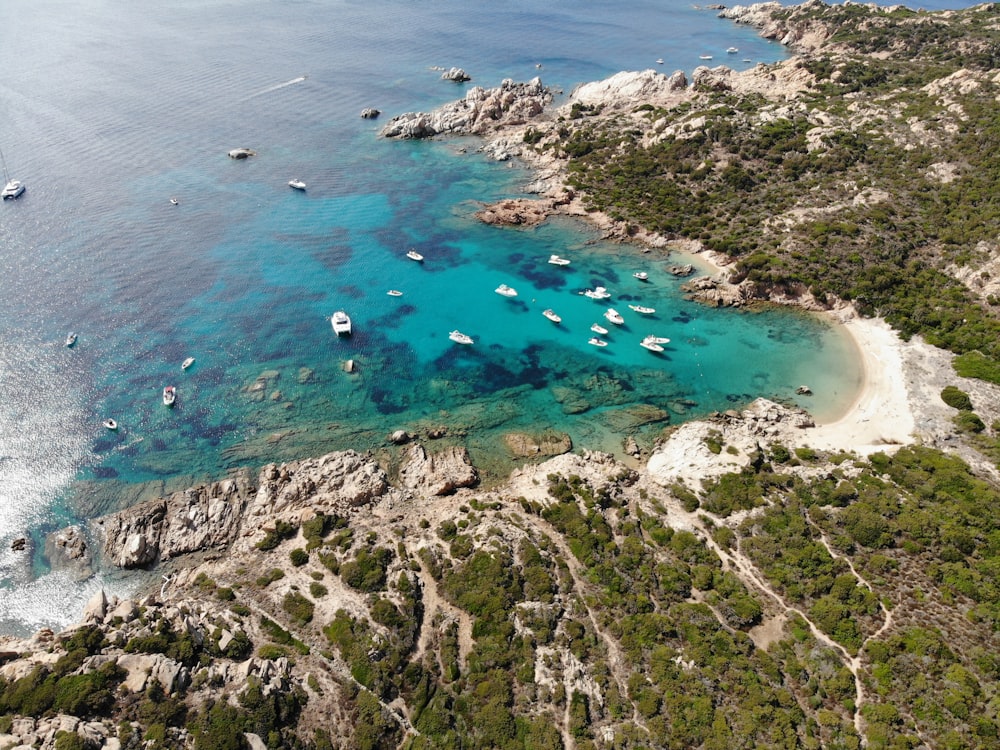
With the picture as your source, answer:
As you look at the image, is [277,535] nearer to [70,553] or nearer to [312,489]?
[312,489]

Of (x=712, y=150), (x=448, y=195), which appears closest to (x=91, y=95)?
(x=448, y=195)

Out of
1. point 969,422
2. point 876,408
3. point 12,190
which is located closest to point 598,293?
point 876,408

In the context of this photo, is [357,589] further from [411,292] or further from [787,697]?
[411,292]

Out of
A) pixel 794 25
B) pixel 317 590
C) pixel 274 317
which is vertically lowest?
pixel 317 590

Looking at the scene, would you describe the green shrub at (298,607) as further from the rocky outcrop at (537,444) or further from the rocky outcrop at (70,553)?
the rocky outcrop at (537,444)

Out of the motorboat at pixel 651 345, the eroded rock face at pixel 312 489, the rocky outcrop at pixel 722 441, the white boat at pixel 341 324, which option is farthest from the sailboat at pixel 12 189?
the rocky outcrop at pixel 722 441

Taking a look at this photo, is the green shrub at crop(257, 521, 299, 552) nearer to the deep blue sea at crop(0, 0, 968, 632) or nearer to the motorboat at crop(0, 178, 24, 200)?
the deep blue sea at crop(0, 0, 968, 632)

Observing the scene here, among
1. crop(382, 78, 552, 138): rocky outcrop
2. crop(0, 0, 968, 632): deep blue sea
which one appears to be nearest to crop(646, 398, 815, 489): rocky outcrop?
crop(0, 0, 968, 632): deep blue sea
